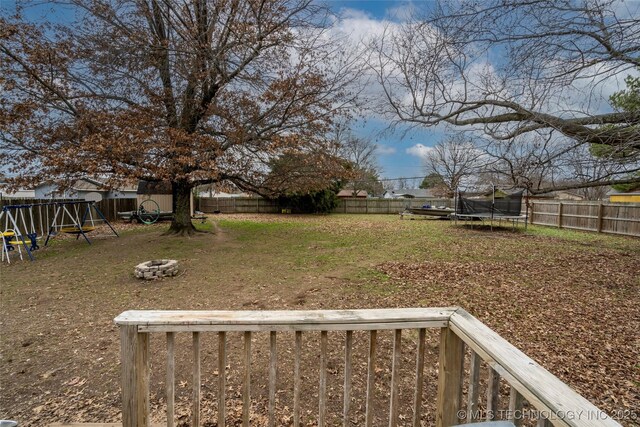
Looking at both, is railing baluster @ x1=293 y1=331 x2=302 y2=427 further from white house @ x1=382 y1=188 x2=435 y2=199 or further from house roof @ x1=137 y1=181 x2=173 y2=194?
white house @ x1=382 y1=188 x2=435 y2=199

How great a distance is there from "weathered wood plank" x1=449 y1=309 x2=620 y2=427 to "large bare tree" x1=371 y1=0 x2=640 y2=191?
162 inches

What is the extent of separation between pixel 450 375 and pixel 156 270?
498cm

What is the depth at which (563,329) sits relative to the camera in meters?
3.29

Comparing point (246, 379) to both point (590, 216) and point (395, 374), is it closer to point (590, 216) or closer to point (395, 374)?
point (395, 374)

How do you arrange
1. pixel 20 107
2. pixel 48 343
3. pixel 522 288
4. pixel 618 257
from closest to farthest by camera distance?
pixel 48 343 → pixel 522 288 → pixel 20 107 → pixel 618 257

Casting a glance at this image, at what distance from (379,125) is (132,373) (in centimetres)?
704

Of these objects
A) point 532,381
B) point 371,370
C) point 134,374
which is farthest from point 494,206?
point 134,374

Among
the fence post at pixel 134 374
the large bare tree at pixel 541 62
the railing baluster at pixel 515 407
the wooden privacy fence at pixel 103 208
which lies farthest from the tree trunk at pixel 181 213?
the railing baluster at pixel 515 407

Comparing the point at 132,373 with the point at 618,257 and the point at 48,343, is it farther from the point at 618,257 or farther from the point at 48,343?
the point at 618,257

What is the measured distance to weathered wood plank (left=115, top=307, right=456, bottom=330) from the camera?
1.29 metres

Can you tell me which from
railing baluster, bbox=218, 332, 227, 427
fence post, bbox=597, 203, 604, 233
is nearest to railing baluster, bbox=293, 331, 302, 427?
railing baluster, bbox=218, 332, 227, 427

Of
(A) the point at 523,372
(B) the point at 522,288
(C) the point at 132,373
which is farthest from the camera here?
(B) the point at 522,288

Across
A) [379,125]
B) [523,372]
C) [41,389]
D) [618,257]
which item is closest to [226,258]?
[41,389]

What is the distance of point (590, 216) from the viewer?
11.3 metres
